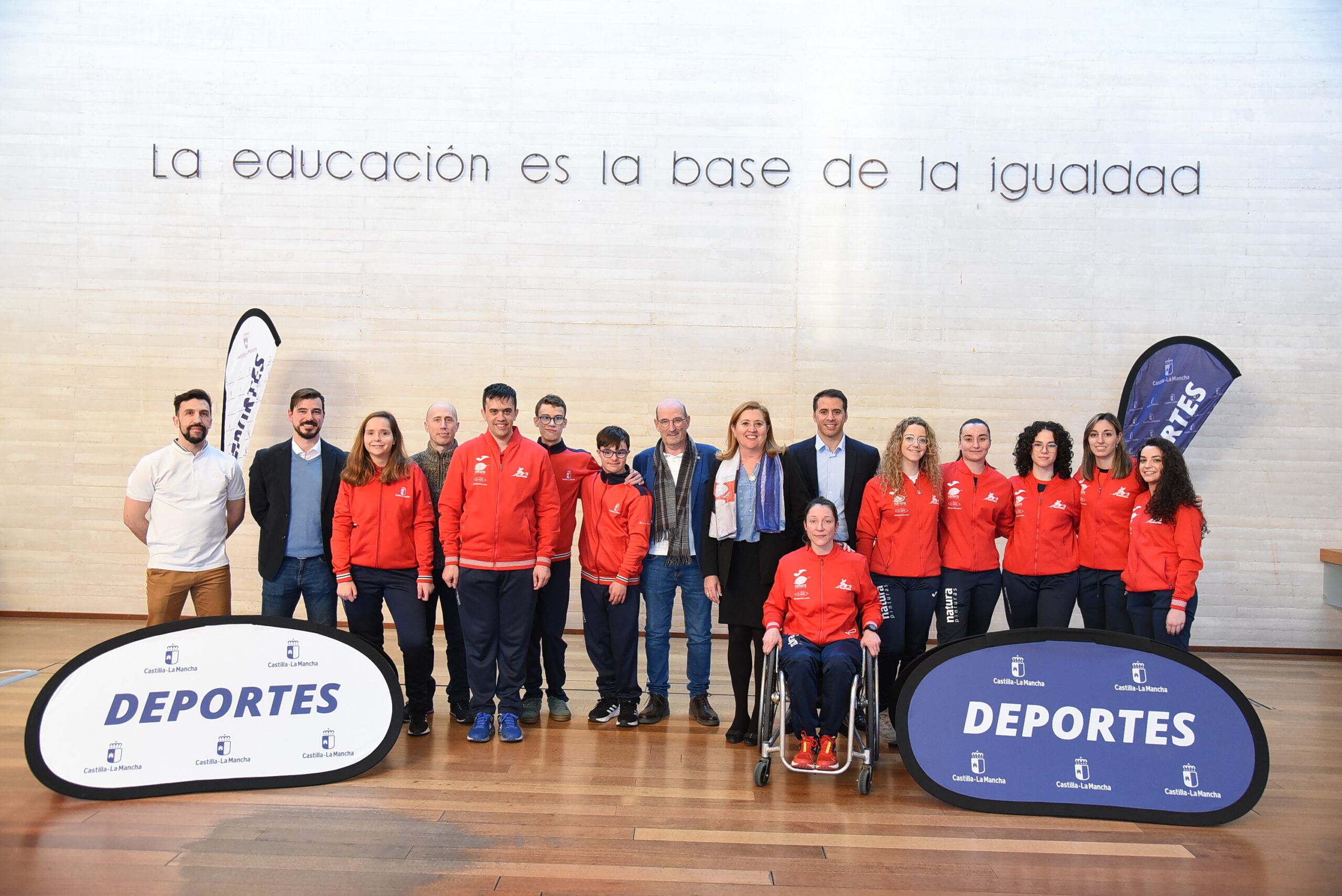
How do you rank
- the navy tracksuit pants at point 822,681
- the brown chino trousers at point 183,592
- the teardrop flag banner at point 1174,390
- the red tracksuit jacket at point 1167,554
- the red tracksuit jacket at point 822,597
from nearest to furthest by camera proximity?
the navy tracksuit pants at point 822,681
the red tracksuit jacket at point 822,597
the red tracksuit jacket at point 1167,554
the brown chino trousers at point 183,592
the teardrop flag banner at point 1174,390

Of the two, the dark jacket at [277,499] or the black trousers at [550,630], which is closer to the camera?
the dark jacket at [277,499]

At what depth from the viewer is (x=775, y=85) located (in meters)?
6.46

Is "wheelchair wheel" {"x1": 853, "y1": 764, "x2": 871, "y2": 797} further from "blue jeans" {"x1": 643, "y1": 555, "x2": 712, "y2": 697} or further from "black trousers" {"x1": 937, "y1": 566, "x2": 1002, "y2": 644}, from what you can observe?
"blue jeans" {"x1": 643, "y1": 555, "x2": 712, "y2": 697}

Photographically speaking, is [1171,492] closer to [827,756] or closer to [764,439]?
[764,439]

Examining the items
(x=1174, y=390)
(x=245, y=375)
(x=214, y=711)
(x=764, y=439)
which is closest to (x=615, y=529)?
(x=764, y=439)

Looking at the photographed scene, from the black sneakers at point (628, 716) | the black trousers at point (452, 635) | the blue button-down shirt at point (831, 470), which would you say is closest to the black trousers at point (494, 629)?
the black trousers at point (452, 635)

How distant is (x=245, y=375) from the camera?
19.8ft

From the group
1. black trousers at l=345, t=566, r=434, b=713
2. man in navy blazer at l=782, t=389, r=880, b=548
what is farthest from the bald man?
man in navy blazer at l=782, t=389, r=880, b=548

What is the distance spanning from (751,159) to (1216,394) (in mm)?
3479

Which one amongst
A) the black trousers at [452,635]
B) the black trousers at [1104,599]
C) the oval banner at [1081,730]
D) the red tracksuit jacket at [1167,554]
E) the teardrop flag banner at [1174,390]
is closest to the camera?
the oval banner at [1081,730]

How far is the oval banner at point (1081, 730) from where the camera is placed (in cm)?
319

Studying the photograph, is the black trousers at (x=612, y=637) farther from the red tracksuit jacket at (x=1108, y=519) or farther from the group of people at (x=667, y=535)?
the red tracksuit jacket at (x=1108, y=519)

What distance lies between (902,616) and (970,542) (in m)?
0.44

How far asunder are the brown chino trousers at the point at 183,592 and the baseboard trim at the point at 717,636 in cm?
228
